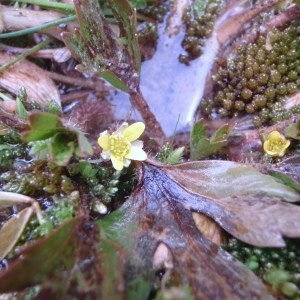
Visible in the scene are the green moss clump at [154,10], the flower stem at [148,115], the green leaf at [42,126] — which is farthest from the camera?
the green moss clump at [154,10]

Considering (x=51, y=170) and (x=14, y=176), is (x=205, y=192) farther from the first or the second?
(x=14, y=176)

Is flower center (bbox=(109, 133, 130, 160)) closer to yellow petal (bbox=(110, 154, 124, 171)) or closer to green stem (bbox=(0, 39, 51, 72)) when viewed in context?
yellow petal (bbox=(110, 154, 124, 171))

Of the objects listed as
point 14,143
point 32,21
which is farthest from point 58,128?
point 32,21

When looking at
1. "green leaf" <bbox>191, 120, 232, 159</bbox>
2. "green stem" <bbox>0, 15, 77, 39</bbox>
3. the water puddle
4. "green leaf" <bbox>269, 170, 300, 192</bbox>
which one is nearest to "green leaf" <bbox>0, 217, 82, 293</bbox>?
"green leaf" <bbox>191, 120, 232, 159</bbox>

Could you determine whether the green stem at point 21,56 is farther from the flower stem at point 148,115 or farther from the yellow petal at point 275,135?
the yellow petal at point 275,135

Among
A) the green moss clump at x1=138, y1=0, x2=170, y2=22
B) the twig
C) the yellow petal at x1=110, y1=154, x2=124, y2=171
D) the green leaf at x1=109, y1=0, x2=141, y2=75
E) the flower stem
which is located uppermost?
the green moss clump at x1=138, y1=0, x2=170, y2=22

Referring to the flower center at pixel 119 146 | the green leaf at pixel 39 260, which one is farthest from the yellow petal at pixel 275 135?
the green leaf at pixel 39 260

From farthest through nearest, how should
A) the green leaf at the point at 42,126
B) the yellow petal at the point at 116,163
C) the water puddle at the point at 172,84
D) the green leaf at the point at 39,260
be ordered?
1. the water puddle at the point at 172,84
2. the yellow petal at the point at 116,163
3. the green leaf at the point at 42,126
4. the green leaf at the point at 39,260
